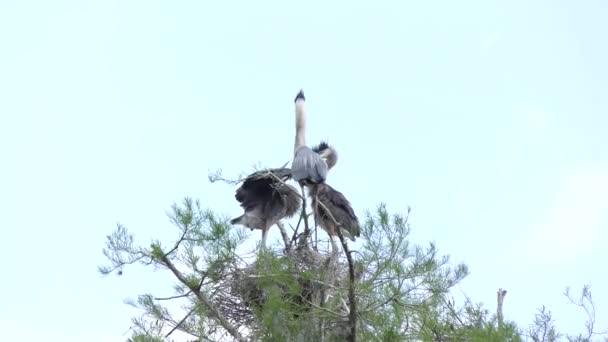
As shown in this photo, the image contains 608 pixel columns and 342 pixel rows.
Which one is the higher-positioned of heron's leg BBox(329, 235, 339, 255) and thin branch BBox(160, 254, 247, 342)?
heron's leg BBox(329, 235, 339, 255)

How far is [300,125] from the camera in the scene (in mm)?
10180

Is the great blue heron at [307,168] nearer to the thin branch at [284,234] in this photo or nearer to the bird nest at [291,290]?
A: the thin branch at [284,234]

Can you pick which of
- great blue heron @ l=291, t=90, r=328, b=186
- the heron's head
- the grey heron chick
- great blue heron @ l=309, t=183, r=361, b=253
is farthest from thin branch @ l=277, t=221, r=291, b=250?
the heron's head

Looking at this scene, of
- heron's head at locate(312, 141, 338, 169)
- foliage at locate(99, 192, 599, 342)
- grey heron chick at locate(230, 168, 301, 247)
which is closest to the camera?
foliage at locate(99, 192, 599, 342)

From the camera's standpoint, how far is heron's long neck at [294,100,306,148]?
394 inches

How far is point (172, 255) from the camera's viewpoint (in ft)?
18.9

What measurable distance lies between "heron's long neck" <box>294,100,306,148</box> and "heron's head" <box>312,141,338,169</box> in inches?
9.8

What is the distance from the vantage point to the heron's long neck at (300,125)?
1002 cm

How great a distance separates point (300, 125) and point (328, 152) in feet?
2.10

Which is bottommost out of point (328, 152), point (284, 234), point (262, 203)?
point (284, 234)

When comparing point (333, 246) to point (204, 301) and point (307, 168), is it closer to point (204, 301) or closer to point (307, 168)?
point (307, 168)

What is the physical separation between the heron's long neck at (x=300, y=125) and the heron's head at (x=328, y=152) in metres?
0.25

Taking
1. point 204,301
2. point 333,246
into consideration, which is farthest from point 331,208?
point 204,301

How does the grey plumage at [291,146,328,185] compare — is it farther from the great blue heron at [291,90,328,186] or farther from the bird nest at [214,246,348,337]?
the bird nest at [214,246,348,337]
